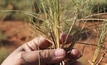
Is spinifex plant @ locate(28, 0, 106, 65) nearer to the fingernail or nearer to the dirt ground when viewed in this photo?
the fingernail

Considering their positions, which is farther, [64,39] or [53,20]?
[64,39]

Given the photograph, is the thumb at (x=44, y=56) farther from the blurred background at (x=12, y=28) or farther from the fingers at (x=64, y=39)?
the blurred background at (x=12, y=28)

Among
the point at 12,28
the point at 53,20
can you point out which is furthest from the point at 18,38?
the point at 53,20

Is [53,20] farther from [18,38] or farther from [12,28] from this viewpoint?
[12,28]

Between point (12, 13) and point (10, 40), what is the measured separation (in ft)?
4.20

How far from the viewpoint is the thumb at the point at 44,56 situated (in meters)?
1.08

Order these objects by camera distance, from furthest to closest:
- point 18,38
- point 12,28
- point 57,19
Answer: point 12,28
point 18,38
point 57,19

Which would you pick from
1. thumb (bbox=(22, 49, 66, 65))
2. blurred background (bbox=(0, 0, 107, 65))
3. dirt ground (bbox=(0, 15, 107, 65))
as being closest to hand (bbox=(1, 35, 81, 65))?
thumb (bbox=(22, 49, 66, 65))

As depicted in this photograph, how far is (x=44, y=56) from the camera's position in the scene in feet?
3.73

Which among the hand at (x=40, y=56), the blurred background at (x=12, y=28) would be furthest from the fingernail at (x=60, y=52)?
the blurred background at (x=12, y=28)

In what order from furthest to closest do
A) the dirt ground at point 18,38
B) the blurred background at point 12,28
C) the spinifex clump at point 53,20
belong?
the blurred background at point 12,28
the dirt ground at point 18,38
the spinifex clump at point 53,20

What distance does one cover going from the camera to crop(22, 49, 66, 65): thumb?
108cm

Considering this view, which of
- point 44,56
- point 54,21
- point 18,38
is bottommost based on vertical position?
point 18,38

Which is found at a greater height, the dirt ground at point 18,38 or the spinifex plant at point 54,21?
the spinifex plant at point 54,21
